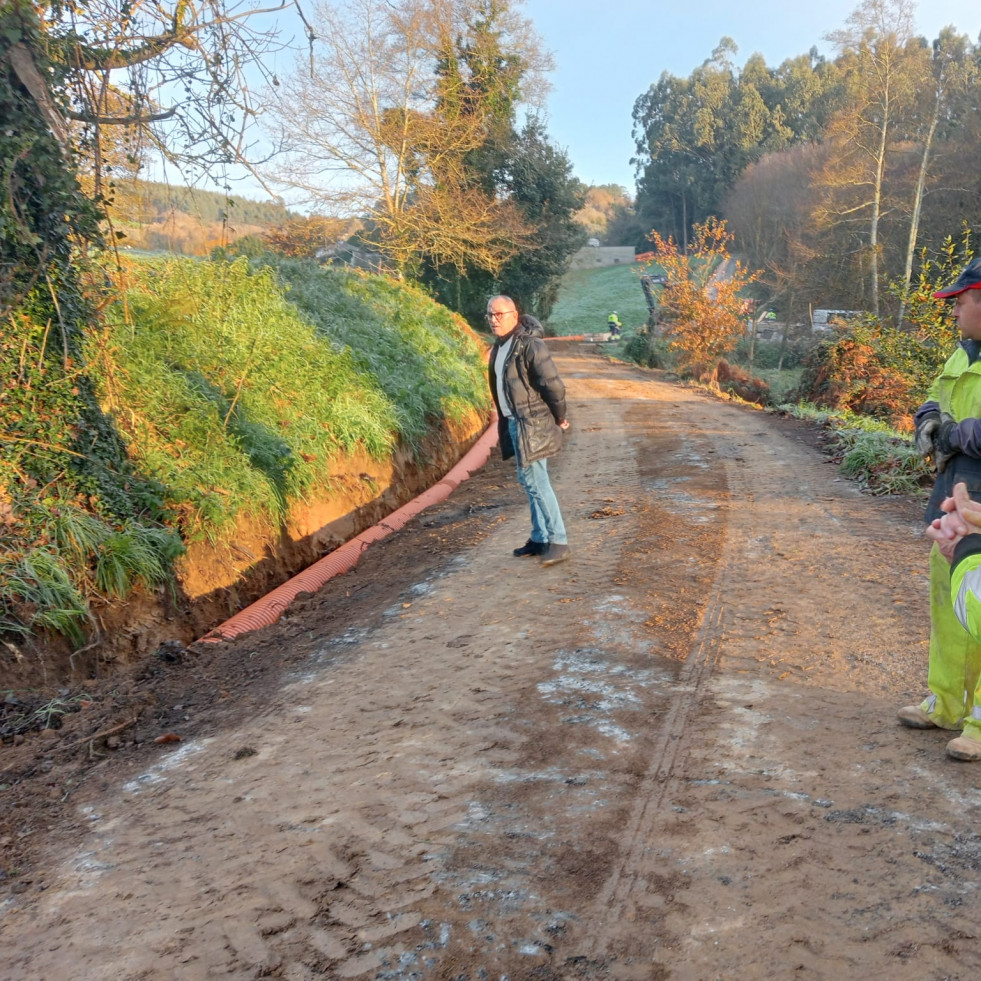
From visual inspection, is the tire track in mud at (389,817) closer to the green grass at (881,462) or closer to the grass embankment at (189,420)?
the grass embankment at (189,420)

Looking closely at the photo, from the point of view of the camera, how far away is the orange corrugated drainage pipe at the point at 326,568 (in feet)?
16.7

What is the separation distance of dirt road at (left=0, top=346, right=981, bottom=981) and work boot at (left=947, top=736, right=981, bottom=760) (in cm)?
6

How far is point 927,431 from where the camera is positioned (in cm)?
278

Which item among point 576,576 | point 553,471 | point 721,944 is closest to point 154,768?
point 721,944

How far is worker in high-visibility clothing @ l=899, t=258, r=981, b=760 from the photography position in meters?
2.62

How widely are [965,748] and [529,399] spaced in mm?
3277

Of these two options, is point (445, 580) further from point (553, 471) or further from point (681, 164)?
point (681, 164)

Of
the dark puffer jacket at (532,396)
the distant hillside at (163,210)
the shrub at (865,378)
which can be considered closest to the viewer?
the dark puffer jacket at (532,396)

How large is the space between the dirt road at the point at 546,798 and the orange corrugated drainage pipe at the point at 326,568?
0.26 metres

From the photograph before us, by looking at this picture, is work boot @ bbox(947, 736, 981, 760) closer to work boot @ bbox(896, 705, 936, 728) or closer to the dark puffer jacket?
work boot @ bbox(896, 705, 936, 728)

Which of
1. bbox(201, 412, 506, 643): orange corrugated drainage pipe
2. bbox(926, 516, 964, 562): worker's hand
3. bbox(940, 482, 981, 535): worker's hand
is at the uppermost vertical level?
bbox(940, 482, 981, 535): worker's hand

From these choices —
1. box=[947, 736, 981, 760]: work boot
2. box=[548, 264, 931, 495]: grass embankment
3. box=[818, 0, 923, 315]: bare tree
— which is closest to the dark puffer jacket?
box=[947, 736, 981, 760]: work boot

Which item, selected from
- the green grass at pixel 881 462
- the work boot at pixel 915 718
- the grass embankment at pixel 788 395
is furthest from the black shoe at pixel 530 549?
the grass embankment at pixel 788 395

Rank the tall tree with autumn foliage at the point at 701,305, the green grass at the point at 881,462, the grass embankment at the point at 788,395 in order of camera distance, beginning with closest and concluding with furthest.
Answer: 1. the green grass at the point at 881,462
2. the grass embankment at the point at 788,395
3. the tall tree with autumn foliage at the point at 701,305
